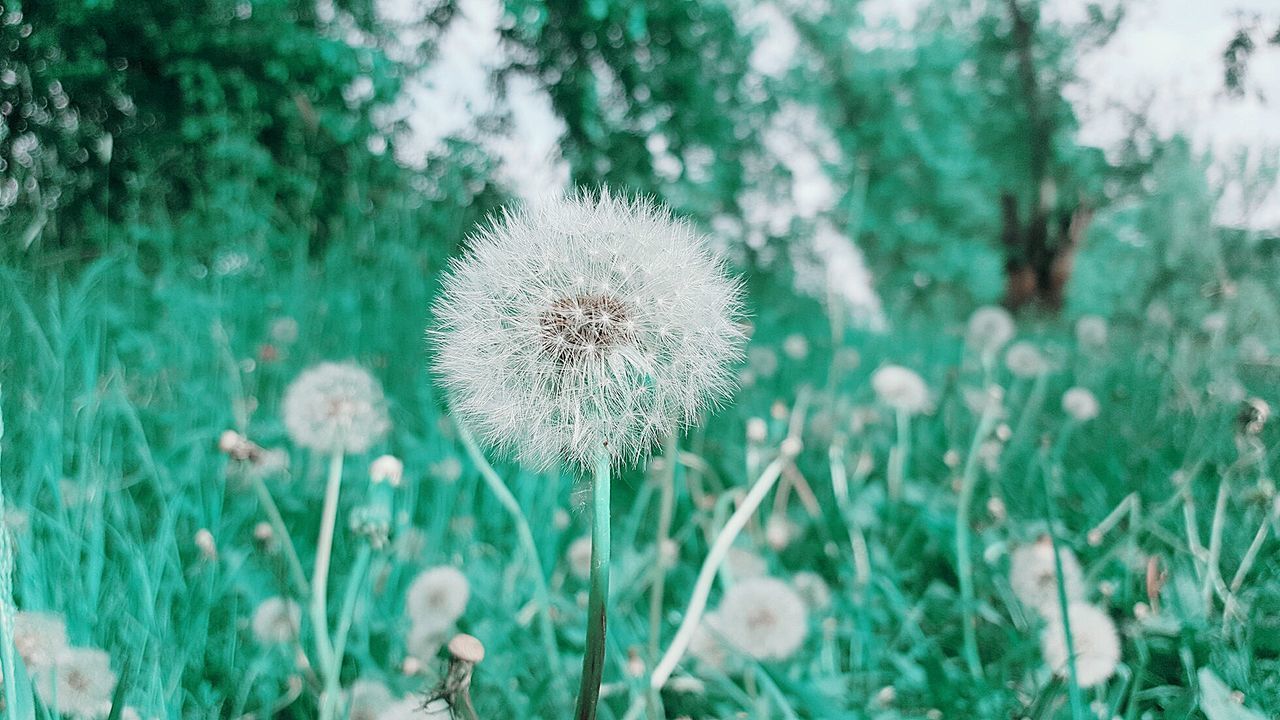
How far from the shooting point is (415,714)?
34.1 inches

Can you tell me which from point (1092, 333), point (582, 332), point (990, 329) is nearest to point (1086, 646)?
point (582, 332)

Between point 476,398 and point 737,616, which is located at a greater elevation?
point 476,398

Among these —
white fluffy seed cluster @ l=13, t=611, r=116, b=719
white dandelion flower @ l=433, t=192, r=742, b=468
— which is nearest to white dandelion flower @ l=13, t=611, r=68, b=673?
white fluffy seed cluster @ l=13, t=611, r=116, b=719

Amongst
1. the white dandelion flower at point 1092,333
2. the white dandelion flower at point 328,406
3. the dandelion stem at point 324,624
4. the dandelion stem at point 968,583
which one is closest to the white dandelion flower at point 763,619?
the dandelion stem at point 968,583

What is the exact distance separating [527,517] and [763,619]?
60 centimetres

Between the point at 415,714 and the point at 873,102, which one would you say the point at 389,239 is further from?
the point at 873,102

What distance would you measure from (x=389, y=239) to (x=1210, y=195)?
3090 mm

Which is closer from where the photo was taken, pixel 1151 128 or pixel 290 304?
pixel 290 304

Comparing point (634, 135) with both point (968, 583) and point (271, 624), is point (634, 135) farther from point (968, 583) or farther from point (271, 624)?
point (271, 624)

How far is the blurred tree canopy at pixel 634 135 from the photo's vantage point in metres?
2.79

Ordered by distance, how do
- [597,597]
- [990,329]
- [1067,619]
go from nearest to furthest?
[597,597], [1067,619], [990,329]

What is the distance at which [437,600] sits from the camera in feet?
3.72

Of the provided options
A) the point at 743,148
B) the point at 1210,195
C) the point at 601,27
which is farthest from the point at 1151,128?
the point at 601,27

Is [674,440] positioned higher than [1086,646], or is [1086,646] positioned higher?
[674,440]
